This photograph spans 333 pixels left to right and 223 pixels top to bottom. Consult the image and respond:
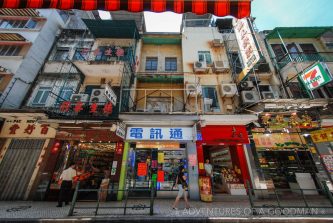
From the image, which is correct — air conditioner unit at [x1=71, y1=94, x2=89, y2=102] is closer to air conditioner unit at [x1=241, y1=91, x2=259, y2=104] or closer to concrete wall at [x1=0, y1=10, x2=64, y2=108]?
concrete wall at [x1=0, y1=10, x2=64, y2=108]

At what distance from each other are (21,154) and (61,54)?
8.67m

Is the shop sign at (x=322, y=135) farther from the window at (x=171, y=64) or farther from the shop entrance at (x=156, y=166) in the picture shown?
the window at (x=171, y=64)

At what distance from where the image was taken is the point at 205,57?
43.4 feet

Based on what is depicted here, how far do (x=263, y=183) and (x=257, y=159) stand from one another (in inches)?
54.4

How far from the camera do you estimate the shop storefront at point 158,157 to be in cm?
941

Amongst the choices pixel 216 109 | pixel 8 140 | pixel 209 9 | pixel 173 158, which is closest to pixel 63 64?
pixel 8 140

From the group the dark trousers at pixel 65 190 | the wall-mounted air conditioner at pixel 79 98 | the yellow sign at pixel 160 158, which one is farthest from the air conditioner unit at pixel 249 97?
the dark trousers at pixel 65 190

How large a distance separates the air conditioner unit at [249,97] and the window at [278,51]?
5.22m

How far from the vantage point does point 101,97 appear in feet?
32.7

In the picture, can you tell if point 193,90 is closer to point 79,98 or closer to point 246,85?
point 246,85

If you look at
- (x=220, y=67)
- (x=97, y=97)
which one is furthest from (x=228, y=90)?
(x=97, y=97)

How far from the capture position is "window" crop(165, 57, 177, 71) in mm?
13289

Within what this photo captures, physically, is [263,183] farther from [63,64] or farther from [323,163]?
[63,64]

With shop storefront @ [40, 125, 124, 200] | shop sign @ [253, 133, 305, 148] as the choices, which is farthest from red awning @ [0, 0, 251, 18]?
shop sign @ [253, 133, 305, 148]
